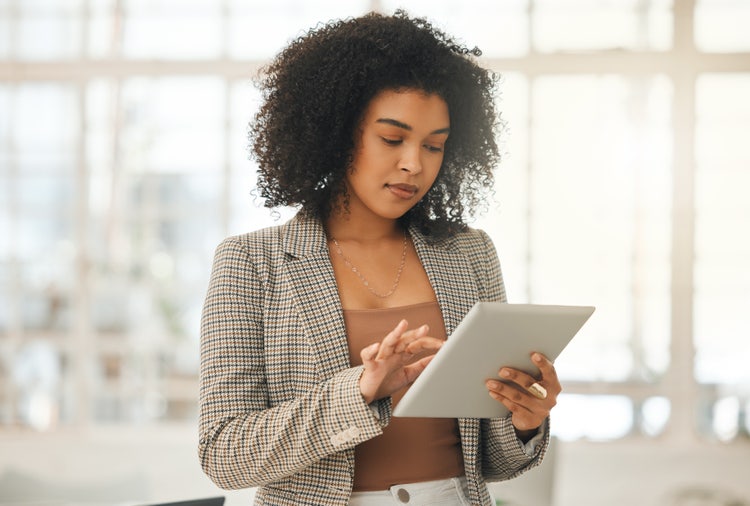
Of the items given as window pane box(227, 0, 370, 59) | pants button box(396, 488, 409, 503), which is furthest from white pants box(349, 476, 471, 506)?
window pane box(227, 0, 370, 59)

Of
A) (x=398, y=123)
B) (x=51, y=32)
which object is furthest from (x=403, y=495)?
(x=51, y=32)

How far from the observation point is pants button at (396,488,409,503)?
143 centimetres

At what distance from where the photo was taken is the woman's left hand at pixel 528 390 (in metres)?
1.37

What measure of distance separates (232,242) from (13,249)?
414 centimetres

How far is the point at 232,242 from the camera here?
61.3 inches

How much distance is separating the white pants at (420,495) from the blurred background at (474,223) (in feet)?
11.3

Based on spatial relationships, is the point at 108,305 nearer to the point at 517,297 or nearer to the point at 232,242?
the point at 517,297

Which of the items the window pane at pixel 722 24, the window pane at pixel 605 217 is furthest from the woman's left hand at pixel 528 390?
the window pane at pixel 722 24

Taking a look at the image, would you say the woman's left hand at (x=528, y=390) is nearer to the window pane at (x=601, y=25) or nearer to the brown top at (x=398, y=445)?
the brown top at (x=398, y=445)

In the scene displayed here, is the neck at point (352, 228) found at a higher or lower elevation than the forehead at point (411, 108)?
lower

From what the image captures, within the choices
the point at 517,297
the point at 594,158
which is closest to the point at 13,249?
the point at 517,297

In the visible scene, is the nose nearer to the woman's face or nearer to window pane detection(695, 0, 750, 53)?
the woman's face

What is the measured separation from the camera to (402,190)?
1.56m

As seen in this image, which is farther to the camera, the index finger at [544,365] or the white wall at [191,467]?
the white wall at [191,467]
